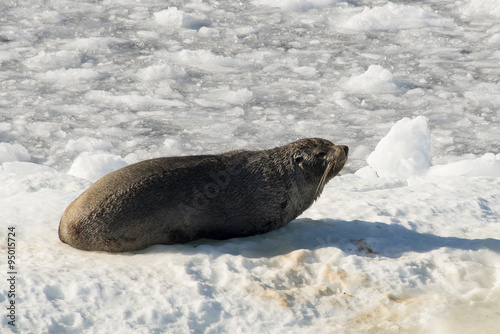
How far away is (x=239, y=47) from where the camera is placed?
9383mm

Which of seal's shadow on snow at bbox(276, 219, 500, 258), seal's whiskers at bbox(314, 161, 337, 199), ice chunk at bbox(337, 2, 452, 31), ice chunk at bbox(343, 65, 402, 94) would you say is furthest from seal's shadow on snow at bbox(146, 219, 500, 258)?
ice chunk at bbox(337, 2, 452, 31)

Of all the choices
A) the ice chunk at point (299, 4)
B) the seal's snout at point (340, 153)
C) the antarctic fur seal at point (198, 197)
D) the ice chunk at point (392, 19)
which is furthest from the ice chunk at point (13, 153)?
the ice chunk at point (299, 4)

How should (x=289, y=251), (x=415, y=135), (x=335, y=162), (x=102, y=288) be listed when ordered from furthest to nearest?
1. (x=415, y=135)
2. (x=335, y=162)
3. (x=289, y=251)
4. (x=102, y=288)

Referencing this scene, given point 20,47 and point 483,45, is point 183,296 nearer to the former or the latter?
point 20,47

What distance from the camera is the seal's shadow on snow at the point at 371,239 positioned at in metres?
3.91

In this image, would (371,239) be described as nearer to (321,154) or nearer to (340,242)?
(340,242)

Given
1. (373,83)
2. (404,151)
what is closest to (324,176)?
(404,151)

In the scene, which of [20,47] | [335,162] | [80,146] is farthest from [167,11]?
[335,162]

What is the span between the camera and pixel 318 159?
440 centimetres

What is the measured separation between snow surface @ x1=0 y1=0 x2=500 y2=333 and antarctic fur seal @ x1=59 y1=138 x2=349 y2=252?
115 mm

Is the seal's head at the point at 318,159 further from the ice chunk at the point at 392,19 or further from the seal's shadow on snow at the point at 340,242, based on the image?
the ice chunk at the point at 392,19

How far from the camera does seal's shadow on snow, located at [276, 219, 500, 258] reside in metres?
3.91

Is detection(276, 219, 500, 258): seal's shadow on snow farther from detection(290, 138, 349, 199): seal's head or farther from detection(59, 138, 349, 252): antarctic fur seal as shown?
detection(290, 138, 349, 199): seal's head

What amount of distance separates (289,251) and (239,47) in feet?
19.7
